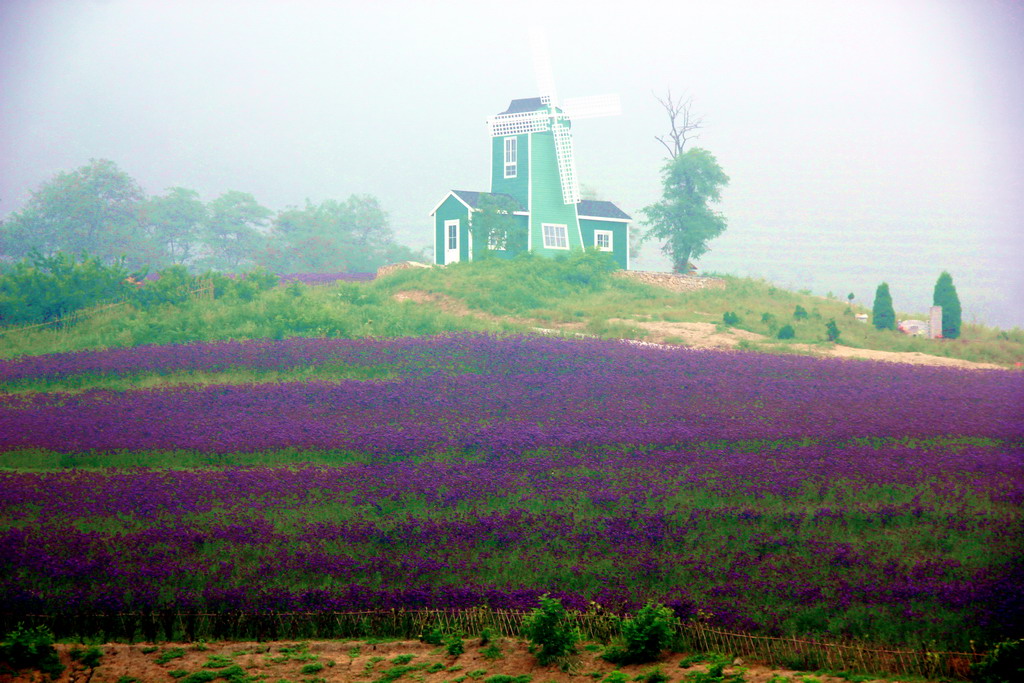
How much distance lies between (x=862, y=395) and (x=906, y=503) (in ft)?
20.2

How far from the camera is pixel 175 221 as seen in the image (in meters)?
69.7

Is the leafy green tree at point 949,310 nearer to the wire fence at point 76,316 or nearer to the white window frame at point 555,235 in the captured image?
the white window frame at point 555,235

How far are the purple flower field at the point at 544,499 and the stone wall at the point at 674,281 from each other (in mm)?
20183

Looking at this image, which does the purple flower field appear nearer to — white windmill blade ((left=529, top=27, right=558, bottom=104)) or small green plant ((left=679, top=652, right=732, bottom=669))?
small green plant ((left=679, top=652, right=732, bottom=669))

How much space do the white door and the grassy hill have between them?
4.63 meters

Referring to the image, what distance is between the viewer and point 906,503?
9398mm

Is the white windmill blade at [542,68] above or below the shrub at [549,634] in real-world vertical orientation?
above

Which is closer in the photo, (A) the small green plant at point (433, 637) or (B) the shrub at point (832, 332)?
(A) the small green plant at point (433, 637)

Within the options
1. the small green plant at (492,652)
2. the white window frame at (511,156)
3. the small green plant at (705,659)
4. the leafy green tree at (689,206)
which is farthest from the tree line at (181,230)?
the small green plant at (705,659)

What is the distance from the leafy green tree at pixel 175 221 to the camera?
68.4 meters

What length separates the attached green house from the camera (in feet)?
128

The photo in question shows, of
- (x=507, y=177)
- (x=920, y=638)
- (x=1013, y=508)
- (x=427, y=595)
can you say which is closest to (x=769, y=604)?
(x=920, y=638)

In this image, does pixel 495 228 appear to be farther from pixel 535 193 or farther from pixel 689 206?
pixel 689 206

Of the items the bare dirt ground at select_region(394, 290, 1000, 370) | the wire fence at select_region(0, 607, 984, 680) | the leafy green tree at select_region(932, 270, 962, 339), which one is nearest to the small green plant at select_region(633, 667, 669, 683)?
the wire fence at select_region(0, 607, 984, 680)
